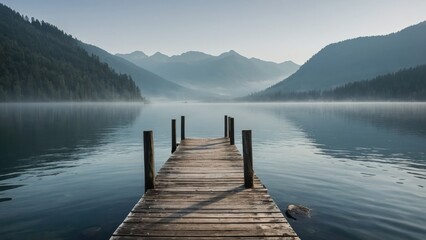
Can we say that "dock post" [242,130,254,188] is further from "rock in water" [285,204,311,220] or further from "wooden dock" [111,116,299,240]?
"rock in water" [285,204,311,220]

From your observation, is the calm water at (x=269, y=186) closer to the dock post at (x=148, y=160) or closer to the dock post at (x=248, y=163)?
the dock post at (x=148, y=160)

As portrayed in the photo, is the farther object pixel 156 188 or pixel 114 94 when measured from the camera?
pixel 114 94

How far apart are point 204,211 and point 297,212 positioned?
5.16m

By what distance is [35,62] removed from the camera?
506ft

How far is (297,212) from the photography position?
40.0 ft

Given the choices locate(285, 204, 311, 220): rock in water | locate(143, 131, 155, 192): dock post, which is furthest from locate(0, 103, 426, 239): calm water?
locate(143, 131, 155, 192): dock post

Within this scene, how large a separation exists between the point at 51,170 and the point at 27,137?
1761cm

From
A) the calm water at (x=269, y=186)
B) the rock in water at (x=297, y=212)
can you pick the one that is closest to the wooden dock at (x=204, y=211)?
the rock in water at (x=297, y=212)

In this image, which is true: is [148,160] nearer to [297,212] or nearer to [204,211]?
[204,211]

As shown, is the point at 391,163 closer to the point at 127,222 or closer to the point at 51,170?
the point at 127,222

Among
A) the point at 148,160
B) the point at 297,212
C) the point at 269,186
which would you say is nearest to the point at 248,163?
the point at 297,212

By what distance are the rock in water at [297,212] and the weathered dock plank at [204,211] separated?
185 centimetres

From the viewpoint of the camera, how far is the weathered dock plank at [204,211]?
286 inches

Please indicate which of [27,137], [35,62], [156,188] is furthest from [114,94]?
[156,188]
